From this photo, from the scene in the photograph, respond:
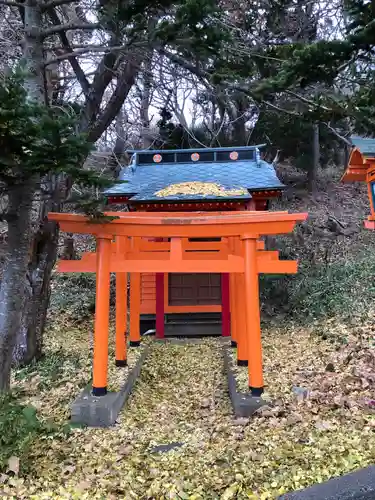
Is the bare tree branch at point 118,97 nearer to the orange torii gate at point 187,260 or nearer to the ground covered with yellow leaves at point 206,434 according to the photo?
the orange torii gate at point 187,260

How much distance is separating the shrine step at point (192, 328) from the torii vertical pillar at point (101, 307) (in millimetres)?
4190

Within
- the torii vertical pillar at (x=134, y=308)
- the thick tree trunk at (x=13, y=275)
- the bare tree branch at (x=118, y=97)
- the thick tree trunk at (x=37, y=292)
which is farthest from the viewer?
the torii vertical pillar at (x=134, y=308)

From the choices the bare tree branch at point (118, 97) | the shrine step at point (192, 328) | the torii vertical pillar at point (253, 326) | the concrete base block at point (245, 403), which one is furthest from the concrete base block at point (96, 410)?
the shrine step at point (192, 328)

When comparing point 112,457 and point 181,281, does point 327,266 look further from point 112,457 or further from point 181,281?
point 112,457

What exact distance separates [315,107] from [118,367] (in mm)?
4549

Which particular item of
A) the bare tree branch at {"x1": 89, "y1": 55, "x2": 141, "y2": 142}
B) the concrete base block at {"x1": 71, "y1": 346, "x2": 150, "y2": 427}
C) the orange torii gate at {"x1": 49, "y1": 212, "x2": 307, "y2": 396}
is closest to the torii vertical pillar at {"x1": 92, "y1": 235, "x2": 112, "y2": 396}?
the orange torii gate at {"x1": 49, "y1": 212, "x2": 307, "y2": 396}

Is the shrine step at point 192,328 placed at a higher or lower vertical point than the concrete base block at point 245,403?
higher

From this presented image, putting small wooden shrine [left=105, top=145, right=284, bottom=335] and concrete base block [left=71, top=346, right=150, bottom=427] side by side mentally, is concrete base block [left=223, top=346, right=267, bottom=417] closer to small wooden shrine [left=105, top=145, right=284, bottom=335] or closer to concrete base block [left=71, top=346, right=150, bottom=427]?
concrete base block [left=71, top=346, right=150, bottom=427]

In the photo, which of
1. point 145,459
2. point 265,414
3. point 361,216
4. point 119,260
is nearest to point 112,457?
point 145,459

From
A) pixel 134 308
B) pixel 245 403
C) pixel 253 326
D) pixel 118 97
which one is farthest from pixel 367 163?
pixel 134 308

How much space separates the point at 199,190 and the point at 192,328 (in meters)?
3.16

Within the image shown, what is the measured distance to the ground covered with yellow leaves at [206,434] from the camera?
297 cm

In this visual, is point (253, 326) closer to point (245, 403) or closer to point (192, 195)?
point (245, 403)

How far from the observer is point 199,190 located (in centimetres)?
809
